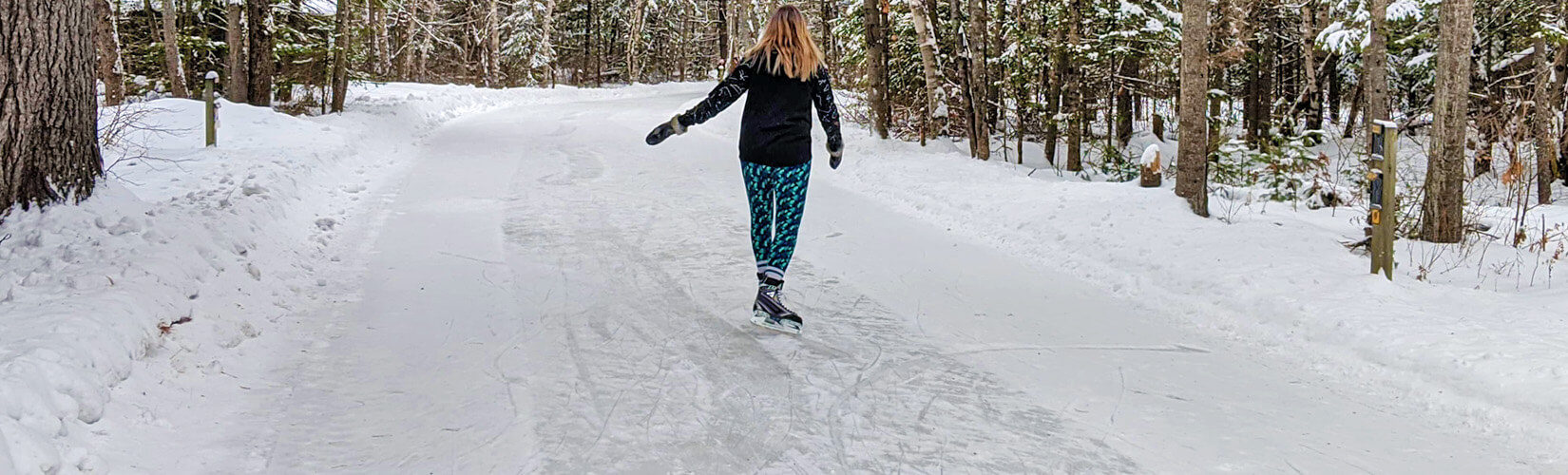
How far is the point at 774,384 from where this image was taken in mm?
4793

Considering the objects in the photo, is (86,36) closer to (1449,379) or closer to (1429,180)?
(1449,379)

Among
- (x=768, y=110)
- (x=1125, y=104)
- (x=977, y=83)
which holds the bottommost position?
(x=768, y=110)

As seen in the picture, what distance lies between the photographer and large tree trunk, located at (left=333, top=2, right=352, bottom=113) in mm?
19594

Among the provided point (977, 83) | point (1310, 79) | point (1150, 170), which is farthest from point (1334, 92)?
point (1150, 170)

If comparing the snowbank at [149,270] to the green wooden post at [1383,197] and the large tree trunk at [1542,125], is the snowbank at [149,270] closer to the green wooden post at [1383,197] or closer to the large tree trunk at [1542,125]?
the green wooden post at [1383,197]

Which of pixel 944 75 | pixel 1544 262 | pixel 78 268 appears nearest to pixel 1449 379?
pixel 1544 262

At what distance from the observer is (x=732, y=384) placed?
4.79 m

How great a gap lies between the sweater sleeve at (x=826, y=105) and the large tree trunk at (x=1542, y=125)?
9.13m

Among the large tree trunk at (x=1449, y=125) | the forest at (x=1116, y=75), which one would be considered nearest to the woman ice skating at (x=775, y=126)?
the forest at (x=1116, y=75)

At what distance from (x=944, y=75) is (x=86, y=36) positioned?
481 inches

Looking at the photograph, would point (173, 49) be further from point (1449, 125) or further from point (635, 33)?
point (635, 33)

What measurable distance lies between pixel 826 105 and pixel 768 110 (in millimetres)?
397

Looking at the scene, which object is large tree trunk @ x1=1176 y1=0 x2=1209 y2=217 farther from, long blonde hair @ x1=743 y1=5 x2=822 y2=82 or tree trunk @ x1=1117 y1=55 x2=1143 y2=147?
tree trunk @ x1=1117 y1=55 x2=1143 y2=147

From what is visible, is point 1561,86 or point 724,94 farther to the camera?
point 1561,86
